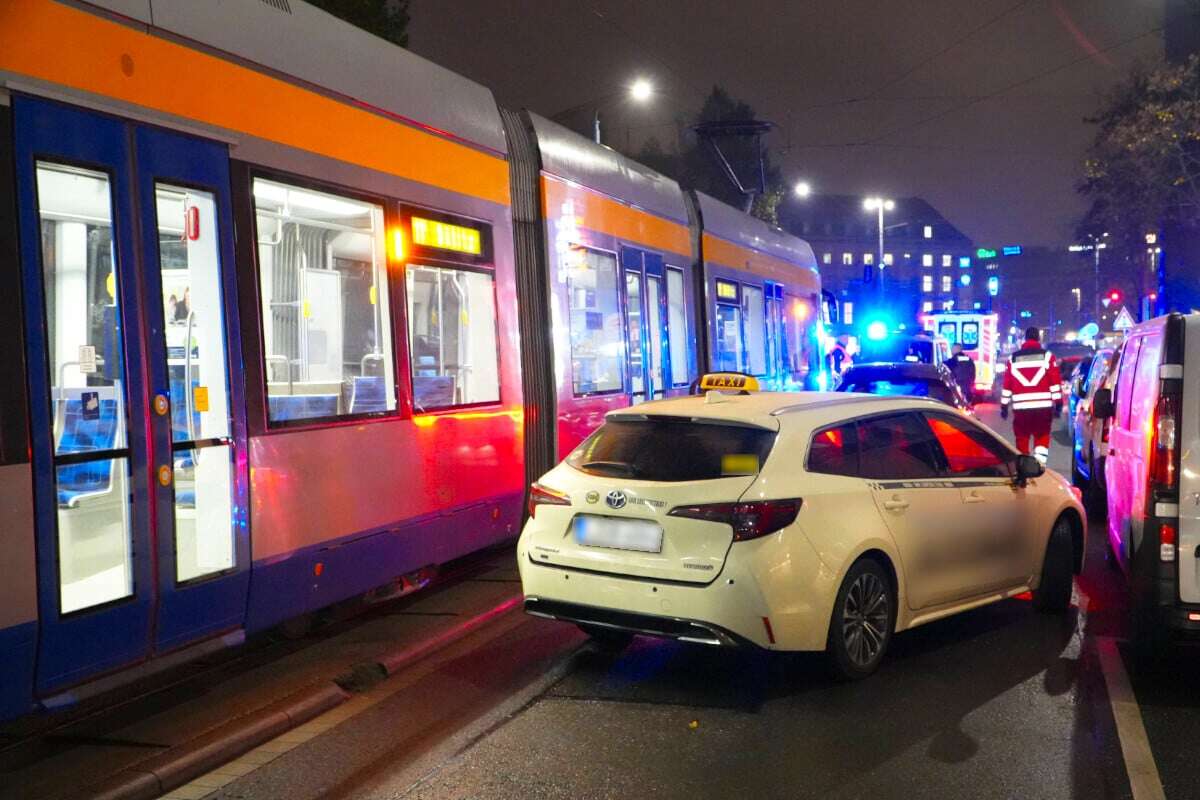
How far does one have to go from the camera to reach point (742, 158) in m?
52.9

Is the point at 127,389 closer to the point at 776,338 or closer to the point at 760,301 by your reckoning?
the point at 760,301

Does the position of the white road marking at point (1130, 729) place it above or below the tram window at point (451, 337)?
below

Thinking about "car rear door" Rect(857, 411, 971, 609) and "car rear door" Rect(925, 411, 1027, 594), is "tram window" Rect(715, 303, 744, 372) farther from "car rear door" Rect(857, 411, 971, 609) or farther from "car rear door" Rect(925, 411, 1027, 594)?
"car rear door" Rect(857, 411, 971, 609)

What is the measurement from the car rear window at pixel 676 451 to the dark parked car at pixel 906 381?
7749 mm

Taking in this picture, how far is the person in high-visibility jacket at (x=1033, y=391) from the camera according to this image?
1336cm

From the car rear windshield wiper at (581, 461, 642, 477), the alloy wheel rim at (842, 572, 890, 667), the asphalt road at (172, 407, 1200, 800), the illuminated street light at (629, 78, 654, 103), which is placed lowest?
the asphalt road at (172, 407, 1200, 800)

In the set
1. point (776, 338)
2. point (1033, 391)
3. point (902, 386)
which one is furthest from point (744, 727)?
point (776, 338)

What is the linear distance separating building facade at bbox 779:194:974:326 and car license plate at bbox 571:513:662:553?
81.0m

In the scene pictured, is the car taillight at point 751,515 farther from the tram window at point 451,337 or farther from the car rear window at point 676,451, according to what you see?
the tram window at point 451,337

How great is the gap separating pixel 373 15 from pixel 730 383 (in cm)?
1420

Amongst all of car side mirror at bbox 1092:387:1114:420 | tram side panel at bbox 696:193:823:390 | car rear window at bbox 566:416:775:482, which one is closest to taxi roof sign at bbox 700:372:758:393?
car rear window at bbox 566:416:775:482

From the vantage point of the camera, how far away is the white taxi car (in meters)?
5.57

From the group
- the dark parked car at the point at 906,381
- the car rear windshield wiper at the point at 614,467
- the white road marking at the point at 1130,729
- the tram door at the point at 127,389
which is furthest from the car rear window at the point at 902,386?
the tram door at the point at 127,389

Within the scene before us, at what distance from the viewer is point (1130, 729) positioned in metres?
5.29
